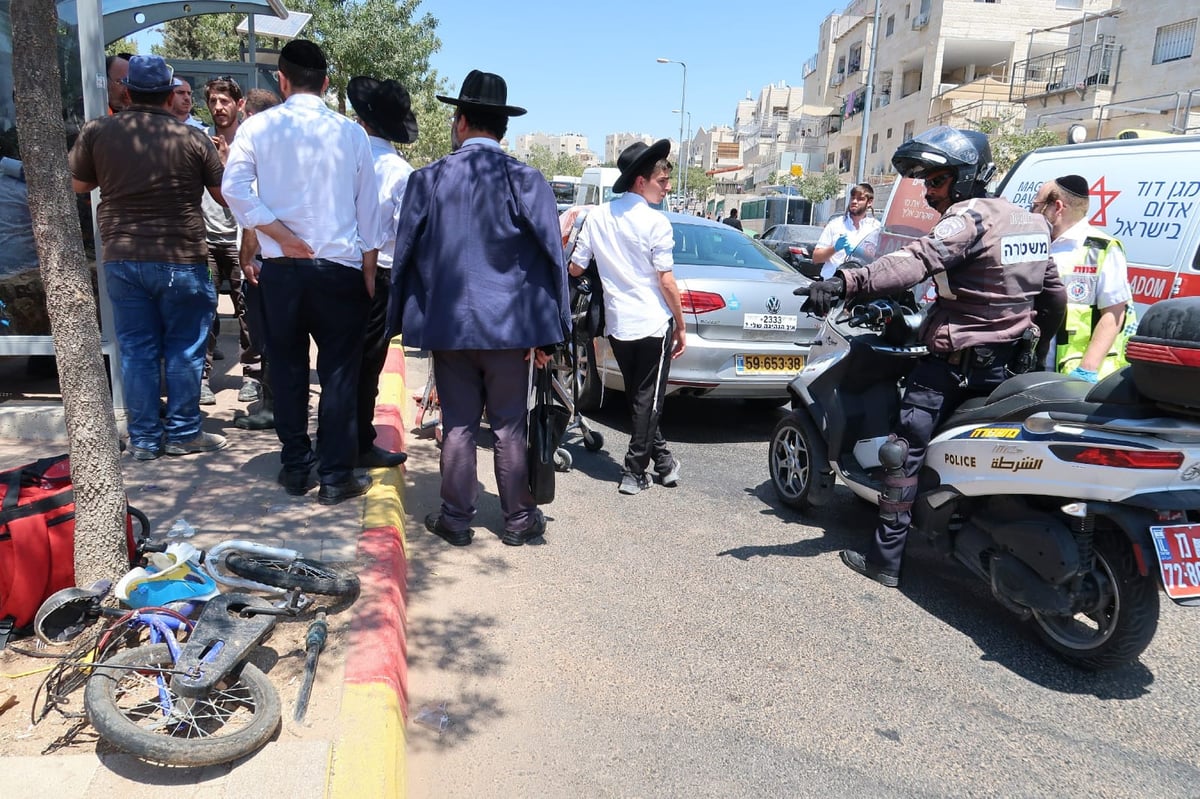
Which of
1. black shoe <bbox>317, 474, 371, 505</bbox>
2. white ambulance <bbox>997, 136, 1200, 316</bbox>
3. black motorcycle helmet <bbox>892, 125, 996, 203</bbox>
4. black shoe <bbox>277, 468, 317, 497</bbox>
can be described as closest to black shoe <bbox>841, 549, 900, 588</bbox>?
black motorcycle helmet <bbox>892, 125, 996, 203</bbox>

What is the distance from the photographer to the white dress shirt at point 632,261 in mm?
4988

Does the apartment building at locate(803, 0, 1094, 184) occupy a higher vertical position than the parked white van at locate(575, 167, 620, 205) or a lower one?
higher

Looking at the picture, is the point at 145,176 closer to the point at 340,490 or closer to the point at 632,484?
the point at 340,490

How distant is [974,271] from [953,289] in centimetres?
12

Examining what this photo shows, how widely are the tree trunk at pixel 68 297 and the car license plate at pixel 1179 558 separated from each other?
361 cm

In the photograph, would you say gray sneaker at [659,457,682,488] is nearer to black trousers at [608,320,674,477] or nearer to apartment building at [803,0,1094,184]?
black trousers at [608,320,674,477]

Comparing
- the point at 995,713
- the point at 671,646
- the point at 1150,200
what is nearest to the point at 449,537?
the point at 671,646

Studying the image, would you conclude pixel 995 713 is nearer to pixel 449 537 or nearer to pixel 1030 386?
pixel 1030 386

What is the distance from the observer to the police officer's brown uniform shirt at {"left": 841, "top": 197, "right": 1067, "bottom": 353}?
3.62m

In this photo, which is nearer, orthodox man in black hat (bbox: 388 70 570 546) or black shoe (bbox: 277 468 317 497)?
orthodox man in black hat (bbox: 388 70 570 546)

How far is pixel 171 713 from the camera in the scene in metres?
2.37

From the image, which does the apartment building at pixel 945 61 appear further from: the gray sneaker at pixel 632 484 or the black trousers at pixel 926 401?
the black trousers at pixel 926 401

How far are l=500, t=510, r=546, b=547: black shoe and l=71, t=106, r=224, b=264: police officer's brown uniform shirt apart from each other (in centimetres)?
230

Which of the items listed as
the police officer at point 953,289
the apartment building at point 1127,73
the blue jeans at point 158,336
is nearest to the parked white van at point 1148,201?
the police officer at point 953,289
